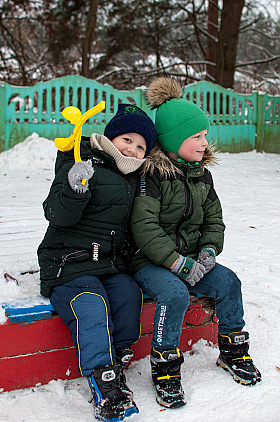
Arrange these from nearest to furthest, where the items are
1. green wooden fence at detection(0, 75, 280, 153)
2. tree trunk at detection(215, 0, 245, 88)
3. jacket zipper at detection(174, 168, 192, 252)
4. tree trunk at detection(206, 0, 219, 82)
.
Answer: jacket zipper at detection(174, 168, 192, 252) < green wooden fence at detection(0, 75, 280, 153) < tree trunk at detection(215, 0, 245, 88) < tree trunk at detection(206, 0, 219, 82)

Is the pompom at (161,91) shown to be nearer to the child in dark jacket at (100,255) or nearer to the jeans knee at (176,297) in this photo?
the child in dark jacket at (100,255)

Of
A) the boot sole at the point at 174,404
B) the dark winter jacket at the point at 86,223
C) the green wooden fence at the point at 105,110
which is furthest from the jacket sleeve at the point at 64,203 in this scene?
the green wooden fence at the point at 105,110

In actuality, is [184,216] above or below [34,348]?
above

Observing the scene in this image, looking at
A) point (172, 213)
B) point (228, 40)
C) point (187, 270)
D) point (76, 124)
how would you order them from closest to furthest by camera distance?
point (76, 124)
point (187, 270)
point (172, 213)
point (228, 40)

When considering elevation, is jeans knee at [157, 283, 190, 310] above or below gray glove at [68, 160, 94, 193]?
below

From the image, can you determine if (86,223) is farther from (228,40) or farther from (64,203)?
(228,40)

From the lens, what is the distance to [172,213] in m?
1.96

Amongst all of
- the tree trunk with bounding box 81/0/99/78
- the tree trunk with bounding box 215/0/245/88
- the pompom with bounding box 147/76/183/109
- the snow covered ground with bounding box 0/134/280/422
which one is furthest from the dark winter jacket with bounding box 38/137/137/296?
the tree trunk with bounding box 215/0/245/88

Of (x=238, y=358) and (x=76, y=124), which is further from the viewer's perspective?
(x=238, y=358)

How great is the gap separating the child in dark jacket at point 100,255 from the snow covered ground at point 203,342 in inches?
6.6

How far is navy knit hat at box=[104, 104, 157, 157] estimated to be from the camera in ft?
6.48

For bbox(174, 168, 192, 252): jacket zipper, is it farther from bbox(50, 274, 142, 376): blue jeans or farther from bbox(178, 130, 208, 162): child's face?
bbox(50, 274, 142, 376): blue jeans

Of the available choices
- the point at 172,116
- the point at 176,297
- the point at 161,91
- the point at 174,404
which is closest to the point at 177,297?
the point at 176,297

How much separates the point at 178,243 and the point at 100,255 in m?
0.40
